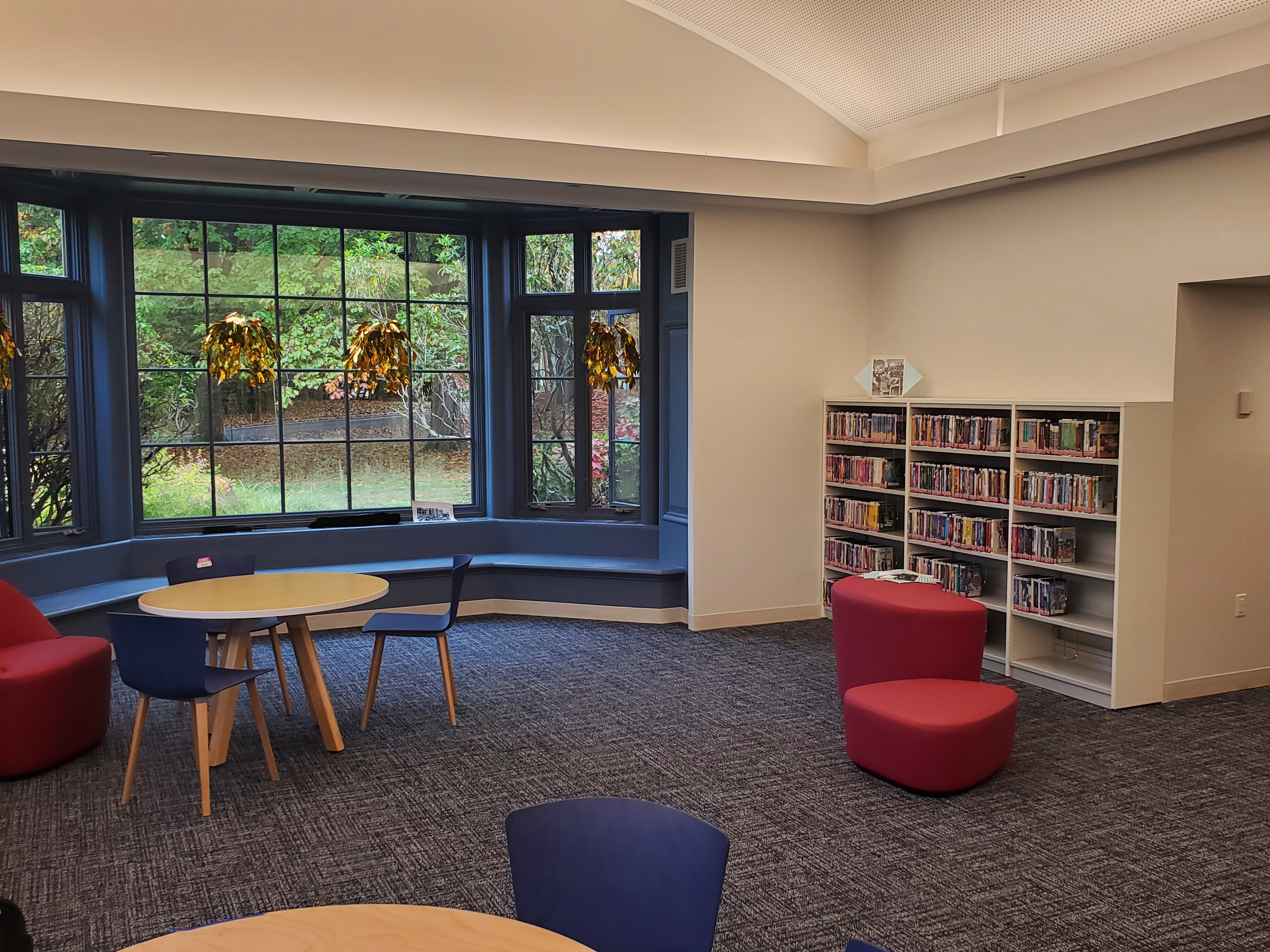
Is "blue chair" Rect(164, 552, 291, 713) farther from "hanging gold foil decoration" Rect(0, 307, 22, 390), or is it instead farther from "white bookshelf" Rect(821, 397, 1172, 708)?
"white bookshelf" Rect(821, 397, 1172, 708)

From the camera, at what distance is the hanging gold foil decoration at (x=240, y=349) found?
796 centimetres

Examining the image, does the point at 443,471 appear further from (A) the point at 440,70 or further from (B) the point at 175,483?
(A) the point at 440,70

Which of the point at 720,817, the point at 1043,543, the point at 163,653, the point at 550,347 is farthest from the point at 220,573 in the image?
the point at 1043,543

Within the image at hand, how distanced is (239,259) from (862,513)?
5407 millimetres

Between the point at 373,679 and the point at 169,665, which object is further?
the point at 373,679

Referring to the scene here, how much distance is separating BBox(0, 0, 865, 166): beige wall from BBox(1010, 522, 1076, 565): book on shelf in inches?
138

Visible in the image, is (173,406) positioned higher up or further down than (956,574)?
higher up

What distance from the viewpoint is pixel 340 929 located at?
2018 millimetres

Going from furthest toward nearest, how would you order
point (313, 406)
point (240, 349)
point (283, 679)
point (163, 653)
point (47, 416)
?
Result: 1. point (313, 406)
2. point (240, 349)
3. point (47, 416)
4. point (283, 679)
5. point (163, 653)

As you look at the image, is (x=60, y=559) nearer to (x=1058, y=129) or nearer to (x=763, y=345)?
(x=763, y=345)

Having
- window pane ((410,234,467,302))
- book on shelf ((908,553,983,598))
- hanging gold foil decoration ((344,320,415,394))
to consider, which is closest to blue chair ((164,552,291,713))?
hanging gold foil decoration ((344,320,415,394))

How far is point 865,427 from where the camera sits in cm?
802

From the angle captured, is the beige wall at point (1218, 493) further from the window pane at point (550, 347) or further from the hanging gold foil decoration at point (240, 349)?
the hanging gold foil decoration at point (240, 349)

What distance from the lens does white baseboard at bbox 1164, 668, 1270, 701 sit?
20.5 feet
